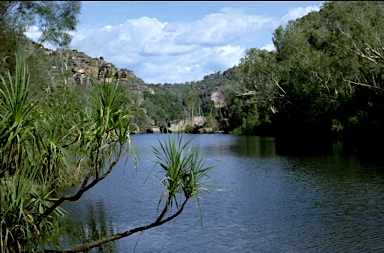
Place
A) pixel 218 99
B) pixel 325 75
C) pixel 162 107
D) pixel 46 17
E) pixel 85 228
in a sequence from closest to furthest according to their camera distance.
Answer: pixel 85 228
pixel 46 17
pixel 325 75
pixel 218 99
pixel 162 107

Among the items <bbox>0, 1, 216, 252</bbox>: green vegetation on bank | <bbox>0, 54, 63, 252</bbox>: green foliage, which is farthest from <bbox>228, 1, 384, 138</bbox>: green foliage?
<bbox>0, 54, 63, 252</bbox>: green foliage

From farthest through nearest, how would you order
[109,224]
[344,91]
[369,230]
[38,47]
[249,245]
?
[344,91] → [38,47] → [109,224] → [369,230] → [249,245]

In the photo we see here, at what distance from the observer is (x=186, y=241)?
12.9 meters

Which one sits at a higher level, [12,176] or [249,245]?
[12,176]

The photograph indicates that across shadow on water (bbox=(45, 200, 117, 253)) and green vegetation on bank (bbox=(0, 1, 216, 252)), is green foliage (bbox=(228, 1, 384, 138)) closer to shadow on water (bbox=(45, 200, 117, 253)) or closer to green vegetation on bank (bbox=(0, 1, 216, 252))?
shadow on water (bbox=(45, 200, 117, 253))

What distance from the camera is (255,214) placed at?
1611 centimetres

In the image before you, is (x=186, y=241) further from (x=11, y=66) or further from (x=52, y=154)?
(x=11, y=66)

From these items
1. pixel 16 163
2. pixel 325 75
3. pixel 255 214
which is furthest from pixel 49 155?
pixel 325 75

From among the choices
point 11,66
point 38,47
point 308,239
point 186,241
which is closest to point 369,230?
point 308,239

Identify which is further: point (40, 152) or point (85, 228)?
point (85, 228)

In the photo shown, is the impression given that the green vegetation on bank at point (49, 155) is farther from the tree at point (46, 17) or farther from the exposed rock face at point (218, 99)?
the exposed rock face at point (218, 99)

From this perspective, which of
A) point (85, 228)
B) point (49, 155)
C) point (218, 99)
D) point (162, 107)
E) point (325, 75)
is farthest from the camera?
point (162, 107)

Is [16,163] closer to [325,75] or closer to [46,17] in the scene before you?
[46,17]

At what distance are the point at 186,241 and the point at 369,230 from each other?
5148mm
